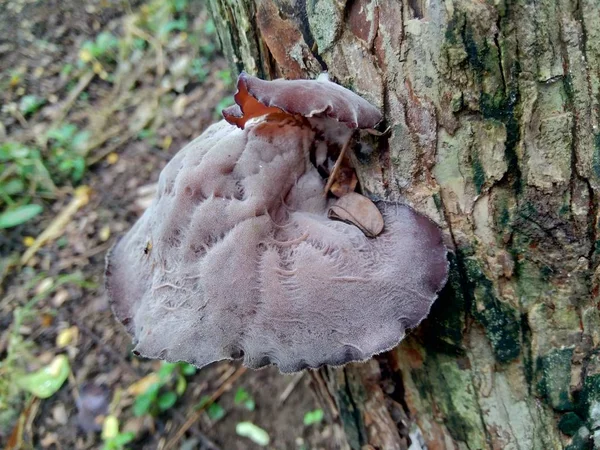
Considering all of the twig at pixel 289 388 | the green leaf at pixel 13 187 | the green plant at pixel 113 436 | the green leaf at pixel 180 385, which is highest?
the green leaf at pixel 13 187

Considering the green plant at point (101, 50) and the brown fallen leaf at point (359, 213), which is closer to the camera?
the brown fallen leaf at point (359, 213)

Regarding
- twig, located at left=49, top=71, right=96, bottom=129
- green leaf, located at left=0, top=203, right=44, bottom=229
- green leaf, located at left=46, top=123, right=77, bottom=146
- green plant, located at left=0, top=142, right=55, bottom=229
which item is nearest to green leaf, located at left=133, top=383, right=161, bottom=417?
green leaf, located at left=0, top=203, right=44, bottom=229

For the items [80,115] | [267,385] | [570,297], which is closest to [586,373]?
[570,297]

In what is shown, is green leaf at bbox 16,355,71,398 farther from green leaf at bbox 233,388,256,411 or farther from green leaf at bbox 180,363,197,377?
green leaf at bbox 233,388,256,411

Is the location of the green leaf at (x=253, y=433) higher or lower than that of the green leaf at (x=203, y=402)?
lower

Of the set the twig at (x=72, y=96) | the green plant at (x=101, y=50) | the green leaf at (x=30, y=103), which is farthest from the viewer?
the green plant at (x=101, y=50)

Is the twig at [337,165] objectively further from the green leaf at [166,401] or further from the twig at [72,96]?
the twig at [72,96]

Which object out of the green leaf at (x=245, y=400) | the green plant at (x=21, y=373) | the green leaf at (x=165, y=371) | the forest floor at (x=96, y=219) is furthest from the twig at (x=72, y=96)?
the green leaf at (x=245, y=400)

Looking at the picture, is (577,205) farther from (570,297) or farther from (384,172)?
(384,172)
